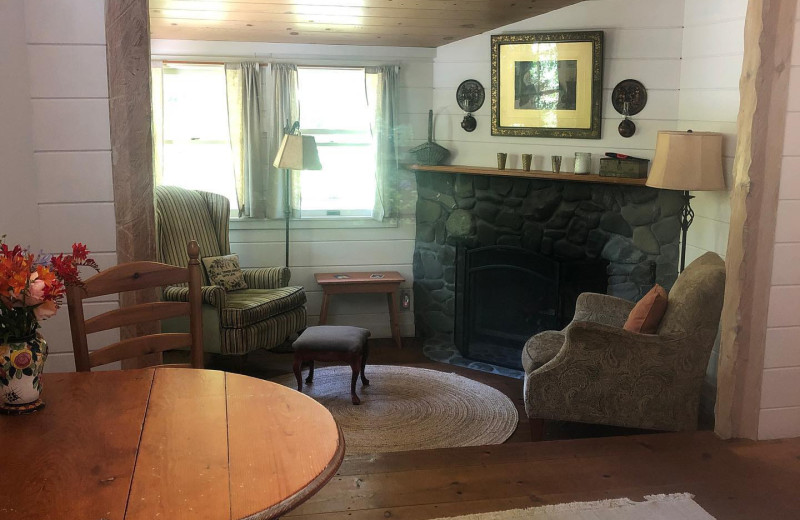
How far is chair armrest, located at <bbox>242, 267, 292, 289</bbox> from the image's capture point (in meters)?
5.50

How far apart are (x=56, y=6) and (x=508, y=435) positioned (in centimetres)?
298

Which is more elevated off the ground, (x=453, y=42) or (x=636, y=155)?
(x=453, y=42)

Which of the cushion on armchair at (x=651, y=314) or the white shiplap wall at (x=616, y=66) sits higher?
the white shiplap wall at (x=616, y=66)

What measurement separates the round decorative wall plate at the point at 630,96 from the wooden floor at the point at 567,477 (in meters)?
2.20

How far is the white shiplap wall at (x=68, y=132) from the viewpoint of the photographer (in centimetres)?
255

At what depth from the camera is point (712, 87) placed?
13.7ft

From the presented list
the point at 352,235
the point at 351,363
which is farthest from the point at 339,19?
the point at 351,363

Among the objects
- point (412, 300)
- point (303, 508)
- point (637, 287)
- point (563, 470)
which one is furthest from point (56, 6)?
point (412, 300)

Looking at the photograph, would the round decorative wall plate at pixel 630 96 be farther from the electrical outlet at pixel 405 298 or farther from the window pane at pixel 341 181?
the electrical outlet at pixel 405 298

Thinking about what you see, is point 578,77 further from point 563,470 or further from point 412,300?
point 563,470

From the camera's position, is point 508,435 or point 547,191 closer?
point 508,435

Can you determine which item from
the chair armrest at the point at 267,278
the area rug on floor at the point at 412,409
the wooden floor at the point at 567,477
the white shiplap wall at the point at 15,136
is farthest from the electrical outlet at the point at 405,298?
the white shiplap wall at the point at 15,136

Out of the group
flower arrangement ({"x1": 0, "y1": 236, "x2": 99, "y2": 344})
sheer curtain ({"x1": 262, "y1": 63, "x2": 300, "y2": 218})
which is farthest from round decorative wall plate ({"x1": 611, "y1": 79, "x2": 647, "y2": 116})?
flower arrangement ({"x1": 0, "y1": 236, "x2": 99, "y2": 344})

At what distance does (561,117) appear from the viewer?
5.15 metres
